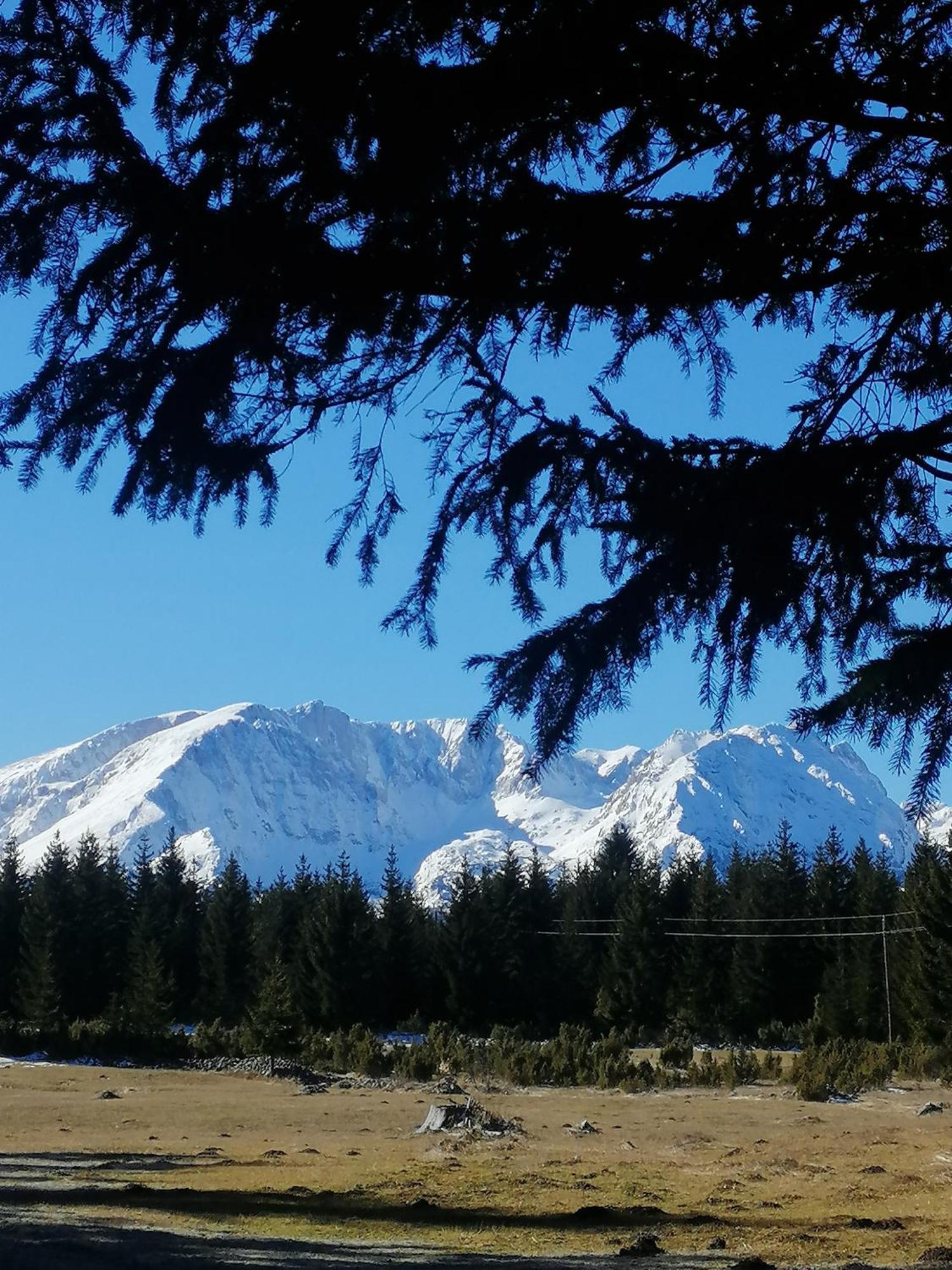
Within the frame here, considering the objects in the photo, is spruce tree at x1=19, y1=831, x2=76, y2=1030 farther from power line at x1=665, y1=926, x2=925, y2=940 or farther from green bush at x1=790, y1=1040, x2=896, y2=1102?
green bush at x1=790, y1=1040, x2=896, y2=1102

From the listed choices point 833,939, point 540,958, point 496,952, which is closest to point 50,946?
point 496,952

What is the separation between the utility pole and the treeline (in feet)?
1.25

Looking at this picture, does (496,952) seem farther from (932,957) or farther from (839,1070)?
(839,1070)

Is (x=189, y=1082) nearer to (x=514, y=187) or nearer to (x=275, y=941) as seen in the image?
(x=275, y=941)

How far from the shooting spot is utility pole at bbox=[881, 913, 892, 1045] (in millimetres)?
41969

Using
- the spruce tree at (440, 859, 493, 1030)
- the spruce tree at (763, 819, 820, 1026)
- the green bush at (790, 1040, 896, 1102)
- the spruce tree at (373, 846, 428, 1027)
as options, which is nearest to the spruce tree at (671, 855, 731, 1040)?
the spruce tree at (763, 819, 820, 1026)

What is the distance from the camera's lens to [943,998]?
132 ft

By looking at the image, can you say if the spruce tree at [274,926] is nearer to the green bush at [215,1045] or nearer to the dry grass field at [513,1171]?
the green bush at [215,1045]

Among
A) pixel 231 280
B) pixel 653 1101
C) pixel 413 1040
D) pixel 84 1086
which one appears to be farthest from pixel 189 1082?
pixel 231 280

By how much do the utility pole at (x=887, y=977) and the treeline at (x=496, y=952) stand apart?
15.0 inches

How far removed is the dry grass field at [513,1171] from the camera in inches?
383

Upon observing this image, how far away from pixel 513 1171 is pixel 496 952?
130 ft

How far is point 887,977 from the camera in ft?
137

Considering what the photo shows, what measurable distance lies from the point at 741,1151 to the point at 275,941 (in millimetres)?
41251
